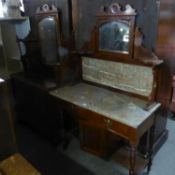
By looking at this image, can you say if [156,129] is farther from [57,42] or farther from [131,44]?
[57,42]

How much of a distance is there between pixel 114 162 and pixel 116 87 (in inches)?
29.7

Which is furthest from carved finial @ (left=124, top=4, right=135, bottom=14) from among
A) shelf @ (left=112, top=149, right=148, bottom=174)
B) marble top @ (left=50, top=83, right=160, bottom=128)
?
shelf @ (left=112, top=149, right=148, bottom=174)

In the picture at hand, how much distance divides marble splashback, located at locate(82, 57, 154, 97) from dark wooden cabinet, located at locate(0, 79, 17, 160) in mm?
989

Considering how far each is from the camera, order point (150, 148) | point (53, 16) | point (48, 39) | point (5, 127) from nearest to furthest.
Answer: point (5, 127)
point (150, 148)
point (53, 16)
point (48, 39)

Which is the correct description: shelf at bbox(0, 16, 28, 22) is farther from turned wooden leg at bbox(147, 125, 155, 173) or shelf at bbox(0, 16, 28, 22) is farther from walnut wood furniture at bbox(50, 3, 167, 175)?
turned wooden leg at bbox(147, 125, 155, 173)

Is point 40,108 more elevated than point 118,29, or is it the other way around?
point 118,29

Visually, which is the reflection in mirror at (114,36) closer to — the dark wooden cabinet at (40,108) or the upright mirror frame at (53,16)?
the upright mirror frame at (53,16)

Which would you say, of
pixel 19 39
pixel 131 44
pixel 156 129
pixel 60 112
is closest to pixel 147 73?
pixel 131 44

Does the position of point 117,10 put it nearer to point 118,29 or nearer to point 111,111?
point 118,29

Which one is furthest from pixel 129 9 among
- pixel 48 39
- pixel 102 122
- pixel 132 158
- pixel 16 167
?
pixel 16 167

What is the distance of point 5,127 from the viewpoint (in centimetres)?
134

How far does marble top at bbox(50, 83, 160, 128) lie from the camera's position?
60.6 inches

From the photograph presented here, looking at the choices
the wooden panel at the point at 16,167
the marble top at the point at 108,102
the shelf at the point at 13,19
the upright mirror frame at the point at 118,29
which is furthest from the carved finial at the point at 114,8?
the wooden panel at the point at 16,167

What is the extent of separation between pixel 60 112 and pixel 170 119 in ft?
5.05
